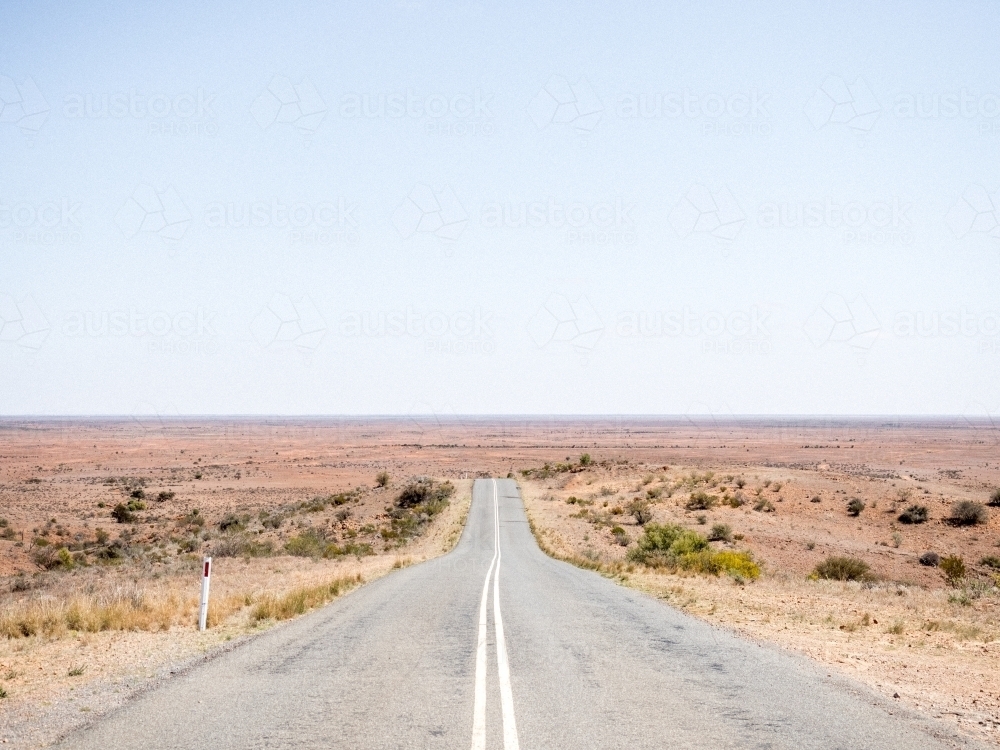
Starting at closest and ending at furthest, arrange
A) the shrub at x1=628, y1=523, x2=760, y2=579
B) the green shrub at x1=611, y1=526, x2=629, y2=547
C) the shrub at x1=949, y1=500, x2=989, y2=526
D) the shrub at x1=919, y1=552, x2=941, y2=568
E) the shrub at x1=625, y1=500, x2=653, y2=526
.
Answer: the shrub at x1=628, y1=523, x2=760, y2=579
the shrub at x1=919, y1=552, x2=941, y2=568
the green shrub at x1=611, y1=526, x2=629, y2=547
the shrub at x1=949, y1=500, x2=989, y2=526
the shrub at x1=625, y1=500, x2=653, y2=526

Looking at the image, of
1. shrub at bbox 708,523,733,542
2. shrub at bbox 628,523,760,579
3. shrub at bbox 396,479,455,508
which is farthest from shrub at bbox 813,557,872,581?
shrub at bbox 396,479,455,508

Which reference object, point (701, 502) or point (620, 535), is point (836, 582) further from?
point (701, 502)

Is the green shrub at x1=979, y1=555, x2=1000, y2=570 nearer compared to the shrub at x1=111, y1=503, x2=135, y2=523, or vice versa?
the green shrub at x1=979, y1=555, x2=1000, y2=570

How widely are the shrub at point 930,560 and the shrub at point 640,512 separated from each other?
16.2m

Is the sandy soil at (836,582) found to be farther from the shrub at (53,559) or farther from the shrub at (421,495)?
the shrub at (53,559)

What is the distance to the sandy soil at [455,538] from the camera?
30.0 feet

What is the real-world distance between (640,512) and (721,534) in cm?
879

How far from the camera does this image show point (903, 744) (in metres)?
6.14

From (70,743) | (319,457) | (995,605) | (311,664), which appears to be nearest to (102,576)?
(311,664)

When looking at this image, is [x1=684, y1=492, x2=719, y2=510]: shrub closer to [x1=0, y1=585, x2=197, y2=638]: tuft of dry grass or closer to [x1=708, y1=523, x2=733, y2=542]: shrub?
[x1=708, y1=523, x2=733, y2=542]: shrub

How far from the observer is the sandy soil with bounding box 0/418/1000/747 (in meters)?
9.16

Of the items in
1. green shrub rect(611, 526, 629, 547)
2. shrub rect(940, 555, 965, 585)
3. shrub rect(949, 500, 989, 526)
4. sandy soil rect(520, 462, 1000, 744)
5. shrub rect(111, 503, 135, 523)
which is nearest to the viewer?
sandy soil rect(520, 462, 1000, 744)

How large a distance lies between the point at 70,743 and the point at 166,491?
230 ft

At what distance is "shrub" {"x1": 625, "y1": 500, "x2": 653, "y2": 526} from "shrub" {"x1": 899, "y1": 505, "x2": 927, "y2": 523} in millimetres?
15585
